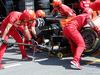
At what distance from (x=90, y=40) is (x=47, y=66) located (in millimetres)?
1581

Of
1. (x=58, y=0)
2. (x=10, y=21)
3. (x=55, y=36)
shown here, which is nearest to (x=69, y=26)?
(x=55, y=36)

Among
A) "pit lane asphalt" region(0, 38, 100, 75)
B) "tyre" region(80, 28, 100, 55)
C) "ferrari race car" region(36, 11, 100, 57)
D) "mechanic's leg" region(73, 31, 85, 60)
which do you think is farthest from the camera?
"ferrari race car" region(36, 11, 100, 57)

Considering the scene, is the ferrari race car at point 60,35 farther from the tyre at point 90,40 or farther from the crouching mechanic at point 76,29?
the crouching mechanic at point 76,29

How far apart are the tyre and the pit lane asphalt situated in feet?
0.98

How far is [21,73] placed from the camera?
512 cm

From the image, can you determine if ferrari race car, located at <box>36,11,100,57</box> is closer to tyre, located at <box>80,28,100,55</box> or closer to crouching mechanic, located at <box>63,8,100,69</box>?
tyre, located at <box>80,28,100,55</box>

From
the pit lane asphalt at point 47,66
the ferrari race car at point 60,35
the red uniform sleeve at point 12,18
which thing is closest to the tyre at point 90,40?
the ferrari race car at point 60,35

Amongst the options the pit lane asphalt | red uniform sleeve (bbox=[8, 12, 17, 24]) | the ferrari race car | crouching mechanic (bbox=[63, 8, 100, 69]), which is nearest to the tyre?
the ferrari race car

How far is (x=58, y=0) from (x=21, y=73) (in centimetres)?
395

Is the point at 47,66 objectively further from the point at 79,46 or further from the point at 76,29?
the point at 76,29

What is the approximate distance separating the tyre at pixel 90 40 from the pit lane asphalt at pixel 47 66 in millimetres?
299

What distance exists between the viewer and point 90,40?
6445 millimetres

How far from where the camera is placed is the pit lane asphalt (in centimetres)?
518

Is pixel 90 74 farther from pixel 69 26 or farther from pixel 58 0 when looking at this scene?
pixel 58 0
